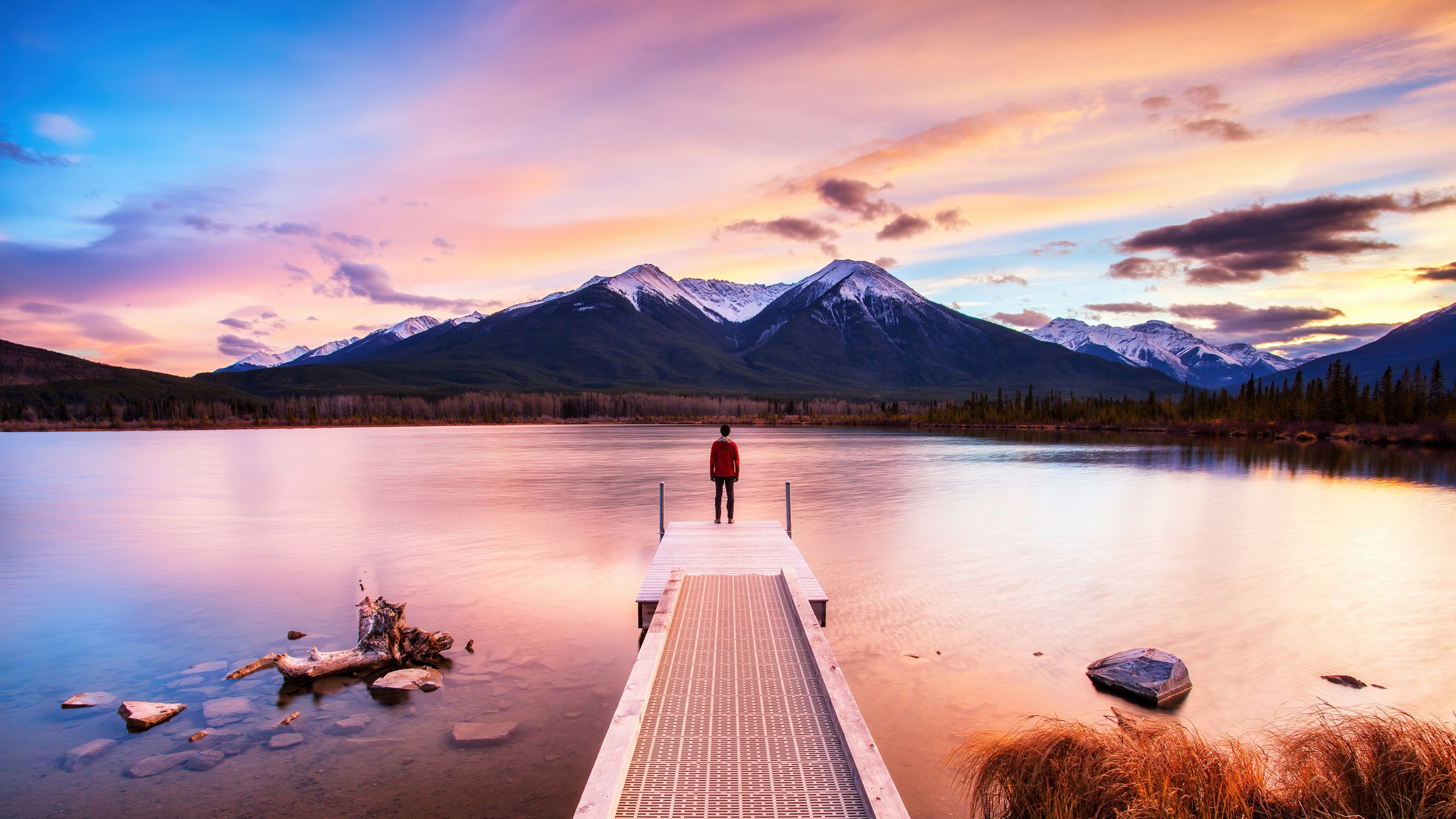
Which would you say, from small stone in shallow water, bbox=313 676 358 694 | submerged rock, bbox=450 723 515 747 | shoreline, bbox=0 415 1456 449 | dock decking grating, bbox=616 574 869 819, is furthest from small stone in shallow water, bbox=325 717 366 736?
shoreline, bbox=0 415 1456 449

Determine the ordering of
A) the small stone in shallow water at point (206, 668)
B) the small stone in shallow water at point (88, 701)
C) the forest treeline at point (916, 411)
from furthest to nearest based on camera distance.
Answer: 1. the forest treeline at point (916, 411)
2. the small stone in shallow water at point (206, 668)
3. the small stone in shallow water at point (88, 701)

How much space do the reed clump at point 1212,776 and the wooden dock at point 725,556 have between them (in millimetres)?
4750

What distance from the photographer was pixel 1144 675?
31.1 ft

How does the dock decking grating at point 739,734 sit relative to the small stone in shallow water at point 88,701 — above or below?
above

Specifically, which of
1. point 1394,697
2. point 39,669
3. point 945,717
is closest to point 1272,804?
point 945,717

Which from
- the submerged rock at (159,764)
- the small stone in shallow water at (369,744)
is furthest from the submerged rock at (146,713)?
the small stone in shallow water at (369,744)

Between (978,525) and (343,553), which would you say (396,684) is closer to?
(343,553)

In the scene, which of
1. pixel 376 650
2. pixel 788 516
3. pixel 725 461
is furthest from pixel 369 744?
pixel 788 516

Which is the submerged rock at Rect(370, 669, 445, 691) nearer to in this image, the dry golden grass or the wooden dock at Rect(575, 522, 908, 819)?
the wooden dock at Rect(575, 522, 908, 819)

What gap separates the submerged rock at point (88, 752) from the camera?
7.63m

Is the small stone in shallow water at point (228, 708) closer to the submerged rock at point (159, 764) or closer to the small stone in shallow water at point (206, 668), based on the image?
the submerged rock at point (159, 764)

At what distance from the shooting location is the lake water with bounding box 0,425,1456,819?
7.68 metres

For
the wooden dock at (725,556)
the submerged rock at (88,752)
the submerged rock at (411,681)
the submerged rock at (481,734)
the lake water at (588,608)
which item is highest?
the wooden dock at (725,556)

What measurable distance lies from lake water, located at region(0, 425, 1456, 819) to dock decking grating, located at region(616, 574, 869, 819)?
4.31ft
